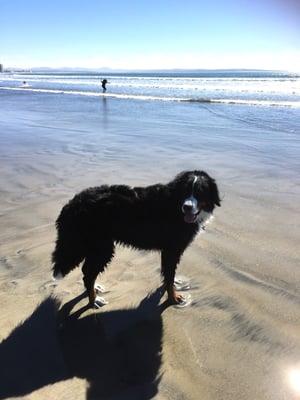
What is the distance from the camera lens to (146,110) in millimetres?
20688

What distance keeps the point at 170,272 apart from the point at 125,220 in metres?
0.75

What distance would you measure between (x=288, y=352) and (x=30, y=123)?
1391 centimetres

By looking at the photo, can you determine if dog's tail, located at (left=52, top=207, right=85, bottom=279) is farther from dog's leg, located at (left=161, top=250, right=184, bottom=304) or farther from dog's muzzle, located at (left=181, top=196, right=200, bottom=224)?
dog's muzzle, located at (left=181, top=196, right=200, bottom=224)

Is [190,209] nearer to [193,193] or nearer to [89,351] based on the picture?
[193,193]

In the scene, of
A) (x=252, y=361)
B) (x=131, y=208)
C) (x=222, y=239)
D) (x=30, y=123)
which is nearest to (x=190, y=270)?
(x=222, y=239)

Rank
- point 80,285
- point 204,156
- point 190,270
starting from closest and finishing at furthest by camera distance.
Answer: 1. point 80,285
2. point 190,270
3. point 204,156

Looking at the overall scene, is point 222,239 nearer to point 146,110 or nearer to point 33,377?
point 33,377

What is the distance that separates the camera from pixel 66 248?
4.12 m

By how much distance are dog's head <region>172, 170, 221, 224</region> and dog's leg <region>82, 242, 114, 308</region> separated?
851 millimetres

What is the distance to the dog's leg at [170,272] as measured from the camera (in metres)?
4.24

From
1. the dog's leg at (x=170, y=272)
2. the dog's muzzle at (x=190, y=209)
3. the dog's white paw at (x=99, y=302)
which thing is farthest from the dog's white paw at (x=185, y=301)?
the dog's muzzle at (x=190, y=209)

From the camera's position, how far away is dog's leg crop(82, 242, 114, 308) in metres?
4.11

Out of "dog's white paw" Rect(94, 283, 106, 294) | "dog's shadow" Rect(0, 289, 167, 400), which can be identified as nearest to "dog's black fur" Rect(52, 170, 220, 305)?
"dog's white paw" Rect(94, 283, 106, 294)

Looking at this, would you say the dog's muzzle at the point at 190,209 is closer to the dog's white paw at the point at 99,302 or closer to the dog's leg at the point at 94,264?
→ the dog's leg at the point at 94,264
